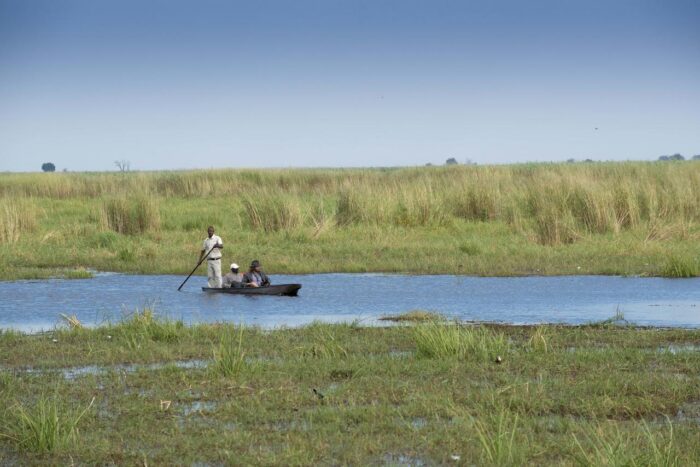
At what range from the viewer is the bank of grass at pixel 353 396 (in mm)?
7371

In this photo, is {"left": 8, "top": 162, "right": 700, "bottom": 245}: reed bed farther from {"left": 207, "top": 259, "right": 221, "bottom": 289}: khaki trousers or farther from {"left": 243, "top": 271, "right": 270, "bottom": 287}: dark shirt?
{"left": 243, "top": 271, "right": 270, "bottom": 287}: dark shirt

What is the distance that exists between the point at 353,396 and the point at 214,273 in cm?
994

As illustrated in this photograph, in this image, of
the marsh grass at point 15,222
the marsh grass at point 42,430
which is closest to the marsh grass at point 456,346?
the marsh grass at point 42,430

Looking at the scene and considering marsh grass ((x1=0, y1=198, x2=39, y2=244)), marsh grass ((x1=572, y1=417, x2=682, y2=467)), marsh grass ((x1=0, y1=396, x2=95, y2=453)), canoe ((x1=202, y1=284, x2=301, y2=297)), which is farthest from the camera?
marsh grass ((x1=0, y1=198, x2=39, y2=244))

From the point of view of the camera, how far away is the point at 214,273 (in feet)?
61.0

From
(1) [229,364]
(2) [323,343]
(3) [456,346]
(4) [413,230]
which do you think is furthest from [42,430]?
(4) [413,230]

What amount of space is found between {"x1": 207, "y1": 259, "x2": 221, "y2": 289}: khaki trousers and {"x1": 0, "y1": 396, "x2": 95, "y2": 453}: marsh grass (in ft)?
34.1

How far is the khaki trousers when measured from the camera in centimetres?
1855

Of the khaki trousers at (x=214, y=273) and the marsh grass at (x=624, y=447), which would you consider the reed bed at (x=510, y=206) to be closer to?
the khaki trousers at (x=214, y=273)

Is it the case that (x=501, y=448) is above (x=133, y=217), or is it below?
below

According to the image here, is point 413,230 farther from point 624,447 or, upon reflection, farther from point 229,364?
point 624,447

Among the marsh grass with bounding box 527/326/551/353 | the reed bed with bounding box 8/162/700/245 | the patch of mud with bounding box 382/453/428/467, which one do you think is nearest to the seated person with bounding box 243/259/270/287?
the marsh grass with bounding box 527/326/551/353

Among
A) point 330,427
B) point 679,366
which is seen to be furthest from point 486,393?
point 679,366

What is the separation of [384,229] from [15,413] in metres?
18.6
